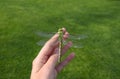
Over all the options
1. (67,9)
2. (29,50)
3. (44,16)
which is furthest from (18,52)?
(67,9)

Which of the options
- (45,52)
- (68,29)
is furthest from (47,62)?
(68,29)

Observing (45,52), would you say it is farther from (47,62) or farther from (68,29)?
(68,29)

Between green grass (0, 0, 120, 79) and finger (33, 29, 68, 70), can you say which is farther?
green grass (0, 0, 120, 79)

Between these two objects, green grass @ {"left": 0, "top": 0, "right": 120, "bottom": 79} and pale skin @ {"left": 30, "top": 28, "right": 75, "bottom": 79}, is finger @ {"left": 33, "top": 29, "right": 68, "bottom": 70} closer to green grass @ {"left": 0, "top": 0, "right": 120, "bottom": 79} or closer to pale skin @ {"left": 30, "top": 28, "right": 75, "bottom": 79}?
pale skin @ {"left": 30, "top": 28, "right": 75, "bottom": 79}

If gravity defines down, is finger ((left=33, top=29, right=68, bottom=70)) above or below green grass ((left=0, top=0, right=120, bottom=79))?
above

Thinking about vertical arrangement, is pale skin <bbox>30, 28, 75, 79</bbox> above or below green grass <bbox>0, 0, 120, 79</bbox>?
above

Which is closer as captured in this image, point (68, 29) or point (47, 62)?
point (47, 62)

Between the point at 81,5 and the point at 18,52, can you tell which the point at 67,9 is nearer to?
the point at 81,5

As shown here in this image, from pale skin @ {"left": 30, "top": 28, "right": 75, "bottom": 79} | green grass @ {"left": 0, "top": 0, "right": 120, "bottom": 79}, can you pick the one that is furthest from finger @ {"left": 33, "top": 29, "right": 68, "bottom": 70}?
green grass @ {"left": 0, "top": 0, "right": 120, "bottom": 79}

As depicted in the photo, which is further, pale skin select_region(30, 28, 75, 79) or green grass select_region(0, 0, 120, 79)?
green grass select_region(0, 0, 120, 79)
